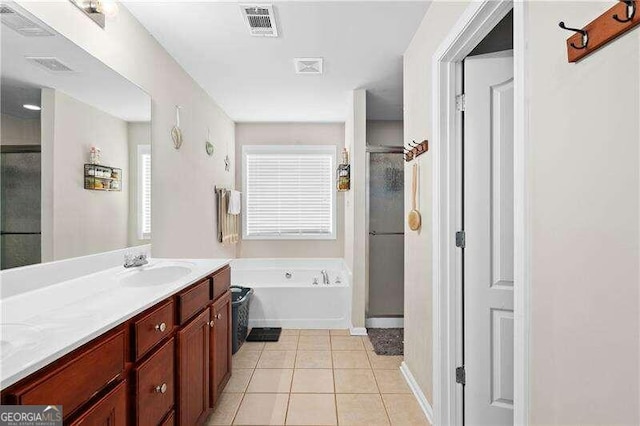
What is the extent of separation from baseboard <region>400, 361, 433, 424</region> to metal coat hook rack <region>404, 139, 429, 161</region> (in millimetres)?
1589

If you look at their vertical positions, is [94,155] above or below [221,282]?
above

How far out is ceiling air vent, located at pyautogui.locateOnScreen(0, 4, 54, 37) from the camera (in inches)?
49.5

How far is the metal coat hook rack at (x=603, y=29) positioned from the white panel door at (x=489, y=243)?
87 centimetres

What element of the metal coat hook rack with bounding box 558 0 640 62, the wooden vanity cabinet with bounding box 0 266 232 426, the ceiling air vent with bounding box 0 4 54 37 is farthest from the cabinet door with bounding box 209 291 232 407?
the metal coat hook rack with bounding box 558 0 640 62

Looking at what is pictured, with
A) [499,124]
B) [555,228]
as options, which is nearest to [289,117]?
[499,124]

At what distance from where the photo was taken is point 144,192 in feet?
7.11

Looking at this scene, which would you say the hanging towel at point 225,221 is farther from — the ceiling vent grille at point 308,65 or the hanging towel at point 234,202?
the ceiling vent grille at point 308,65

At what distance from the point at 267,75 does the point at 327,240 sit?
2439 mm

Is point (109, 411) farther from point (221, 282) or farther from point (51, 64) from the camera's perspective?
point (51, 64)

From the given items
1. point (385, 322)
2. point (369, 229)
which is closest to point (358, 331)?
point (385, 322)

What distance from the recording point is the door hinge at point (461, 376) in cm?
178

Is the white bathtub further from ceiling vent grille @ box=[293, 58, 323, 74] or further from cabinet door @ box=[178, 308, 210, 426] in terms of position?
ceiling vent grille @ box=[293, 58, 323, 74]

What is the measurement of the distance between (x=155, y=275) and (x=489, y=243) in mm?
1913

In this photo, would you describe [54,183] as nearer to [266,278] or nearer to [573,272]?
[573,272]
